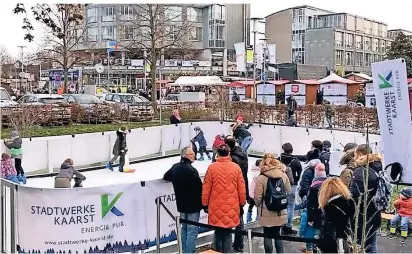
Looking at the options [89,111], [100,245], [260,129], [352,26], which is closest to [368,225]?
[100,245]

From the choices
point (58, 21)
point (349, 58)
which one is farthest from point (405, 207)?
point (349, 58)

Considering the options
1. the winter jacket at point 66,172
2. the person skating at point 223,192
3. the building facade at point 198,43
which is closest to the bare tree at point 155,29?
the winter jacket at point 66,172

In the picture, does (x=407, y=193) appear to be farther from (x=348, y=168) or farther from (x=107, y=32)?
(x=107, y=32)

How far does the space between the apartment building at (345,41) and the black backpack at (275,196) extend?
68185 mm

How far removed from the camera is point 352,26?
249 feet

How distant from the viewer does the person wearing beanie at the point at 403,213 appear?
7801mm

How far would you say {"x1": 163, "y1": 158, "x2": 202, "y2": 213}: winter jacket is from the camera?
249 inches

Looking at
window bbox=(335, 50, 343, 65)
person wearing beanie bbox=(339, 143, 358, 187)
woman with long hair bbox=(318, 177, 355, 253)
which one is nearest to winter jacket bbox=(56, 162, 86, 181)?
person wearing beanie bbox=(339, 143, 358, 187)

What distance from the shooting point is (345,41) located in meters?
74.9

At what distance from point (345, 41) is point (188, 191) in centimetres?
7241

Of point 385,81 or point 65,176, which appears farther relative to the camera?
point 385,81

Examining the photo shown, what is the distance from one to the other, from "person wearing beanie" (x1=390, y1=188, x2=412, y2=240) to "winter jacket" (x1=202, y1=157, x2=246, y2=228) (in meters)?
2.98

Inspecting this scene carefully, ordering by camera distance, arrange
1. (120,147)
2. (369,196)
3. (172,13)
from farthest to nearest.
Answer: (172,13) < (120,147) < (369,196)

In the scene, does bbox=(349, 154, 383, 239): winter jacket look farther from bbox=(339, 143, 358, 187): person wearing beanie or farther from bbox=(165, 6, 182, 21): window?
bbox=(165, 6, 182, 21): window
